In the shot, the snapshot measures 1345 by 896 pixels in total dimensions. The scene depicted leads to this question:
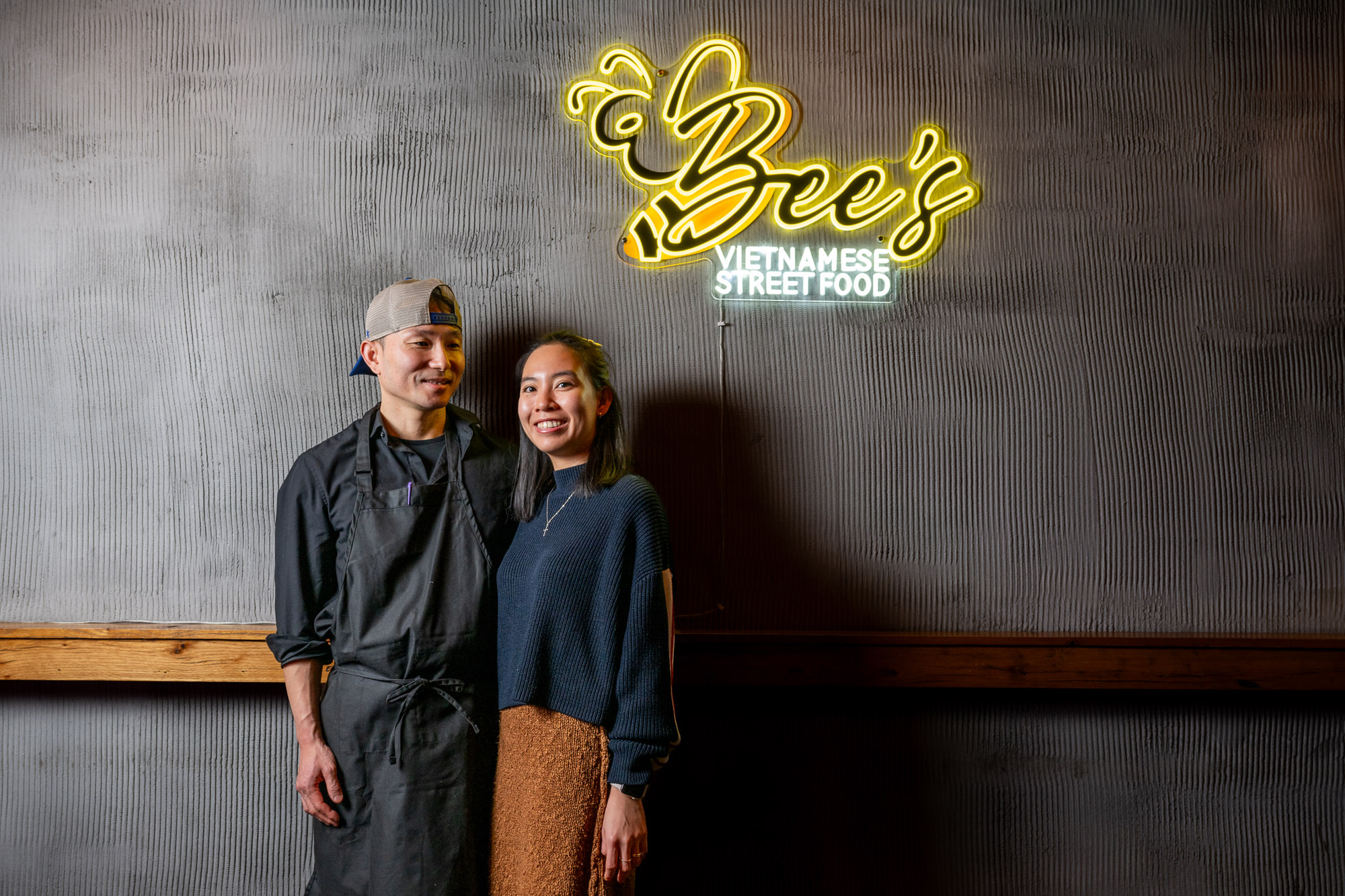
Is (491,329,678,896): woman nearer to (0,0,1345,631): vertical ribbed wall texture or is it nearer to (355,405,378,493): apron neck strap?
(355,405,378,493): apron neck strap

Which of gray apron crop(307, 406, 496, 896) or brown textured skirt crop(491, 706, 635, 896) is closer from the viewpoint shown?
brown textured skirt crop(491, 706, 635, 896)

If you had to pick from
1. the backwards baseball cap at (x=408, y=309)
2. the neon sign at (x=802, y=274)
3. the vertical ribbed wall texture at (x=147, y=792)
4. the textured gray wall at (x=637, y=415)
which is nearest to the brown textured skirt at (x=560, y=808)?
the textured gray wall at (x=637, y=415)

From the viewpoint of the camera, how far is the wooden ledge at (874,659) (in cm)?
237

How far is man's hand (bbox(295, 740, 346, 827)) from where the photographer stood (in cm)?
A: 186

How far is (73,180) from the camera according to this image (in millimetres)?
2549

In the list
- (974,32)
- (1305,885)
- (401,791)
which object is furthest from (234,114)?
(1305,885)

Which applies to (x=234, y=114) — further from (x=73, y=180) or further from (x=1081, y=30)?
(x=1081, y=30)

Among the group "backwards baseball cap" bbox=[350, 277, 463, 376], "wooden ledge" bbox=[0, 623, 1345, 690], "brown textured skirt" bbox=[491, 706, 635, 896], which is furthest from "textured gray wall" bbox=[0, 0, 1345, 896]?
"brown textured skirt" bbox=[491, 706, 635, 896]

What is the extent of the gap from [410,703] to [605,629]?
524 millimetres

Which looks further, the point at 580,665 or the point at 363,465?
the point at 363,465

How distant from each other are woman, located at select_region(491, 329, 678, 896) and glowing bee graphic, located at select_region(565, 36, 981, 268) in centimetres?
90

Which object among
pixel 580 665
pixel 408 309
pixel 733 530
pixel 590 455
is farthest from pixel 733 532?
pixel 408 309

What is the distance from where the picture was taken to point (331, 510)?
1950 millimetres

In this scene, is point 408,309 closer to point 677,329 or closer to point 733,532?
point 677,329
